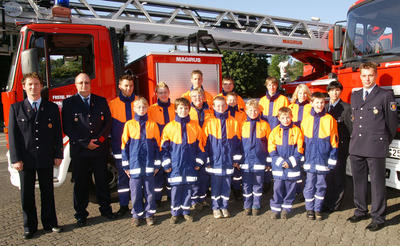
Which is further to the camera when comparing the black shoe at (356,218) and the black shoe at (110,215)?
the black shoe at (110,215)

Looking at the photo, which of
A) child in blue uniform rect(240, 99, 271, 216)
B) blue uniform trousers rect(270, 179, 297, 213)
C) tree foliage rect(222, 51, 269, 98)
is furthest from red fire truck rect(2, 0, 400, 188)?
tree foliage rect(222, 51, 269, 98)

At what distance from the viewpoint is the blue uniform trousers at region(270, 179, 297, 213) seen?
12.5 feet

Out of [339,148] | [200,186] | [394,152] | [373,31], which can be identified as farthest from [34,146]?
[373,31]

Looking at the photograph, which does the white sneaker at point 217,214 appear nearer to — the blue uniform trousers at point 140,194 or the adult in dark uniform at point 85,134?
the blue uniform trousers at point 140,194

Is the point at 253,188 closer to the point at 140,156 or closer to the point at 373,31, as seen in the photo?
the point at 140,156

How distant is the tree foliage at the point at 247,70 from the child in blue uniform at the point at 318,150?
22.3 m

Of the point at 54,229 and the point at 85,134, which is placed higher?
the point at 85,134

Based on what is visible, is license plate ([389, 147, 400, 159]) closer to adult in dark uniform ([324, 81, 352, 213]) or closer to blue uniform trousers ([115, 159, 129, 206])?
adult in dark uniform ([324, 81, 352, 213])

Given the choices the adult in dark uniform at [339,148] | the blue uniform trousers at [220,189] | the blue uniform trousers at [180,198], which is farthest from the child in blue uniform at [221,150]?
the adult in dark uniform at [339,148]

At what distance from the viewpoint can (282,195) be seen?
12.8 feet

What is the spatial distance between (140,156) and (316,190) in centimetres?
222

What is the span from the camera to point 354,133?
361 cm

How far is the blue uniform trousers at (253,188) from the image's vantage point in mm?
3949

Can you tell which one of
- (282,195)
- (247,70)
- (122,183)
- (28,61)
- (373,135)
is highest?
(247,70)
